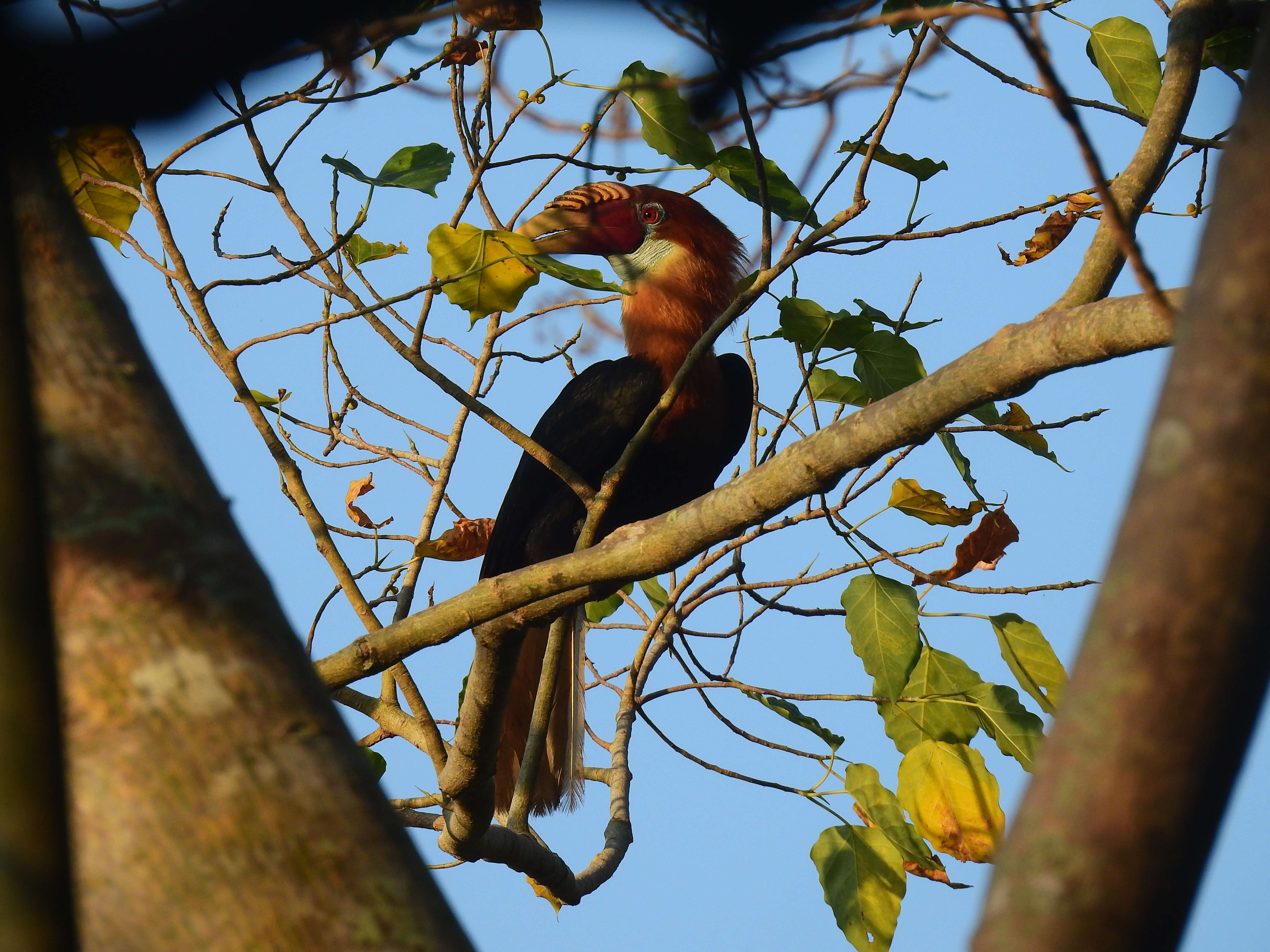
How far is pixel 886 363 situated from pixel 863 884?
109cm

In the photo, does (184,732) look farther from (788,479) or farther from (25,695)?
(788,479)

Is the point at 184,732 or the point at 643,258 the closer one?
the point at 184,732

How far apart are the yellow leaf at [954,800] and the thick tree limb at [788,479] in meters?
0.83

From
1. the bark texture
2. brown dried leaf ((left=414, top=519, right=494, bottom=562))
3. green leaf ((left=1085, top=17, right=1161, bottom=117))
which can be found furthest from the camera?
brown dried leaf ((left=414, top=519, right=494, bottom=562))

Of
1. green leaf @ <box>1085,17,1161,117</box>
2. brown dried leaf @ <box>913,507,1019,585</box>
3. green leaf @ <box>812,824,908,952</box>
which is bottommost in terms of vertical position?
green leaf @ <box>812,824,908,952</box>

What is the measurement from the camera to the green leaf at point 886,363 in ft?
6.26

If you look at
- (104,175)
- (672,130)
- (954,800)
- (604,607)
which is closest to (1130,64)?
(672,130)

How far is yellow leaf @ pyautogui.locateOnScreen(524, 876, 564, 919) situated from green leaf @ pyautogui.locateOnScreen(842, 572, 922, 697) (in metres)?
0.88

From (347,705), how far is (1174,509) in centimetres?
215

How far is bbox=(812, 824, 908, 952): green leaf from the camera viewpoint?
2174 mm

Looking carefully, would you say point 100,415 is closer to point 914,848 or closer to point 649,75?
point 649,75

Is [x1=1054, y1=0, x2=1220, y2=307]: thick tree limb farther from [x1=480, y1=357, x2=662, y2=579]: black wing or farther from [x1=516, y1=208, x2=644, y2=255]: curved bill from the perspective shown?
[x1=480, y1=357, x2=662, y2=579]: black wing

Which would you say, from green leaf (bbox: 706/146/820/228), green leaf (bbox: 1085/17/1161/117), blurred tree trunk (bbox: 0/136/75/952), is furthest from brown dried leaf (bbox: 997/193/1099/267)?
blurred tree trunk (bbox: 0/136/75/952)

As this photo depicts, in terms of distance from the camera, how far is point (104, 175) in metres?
2.21
